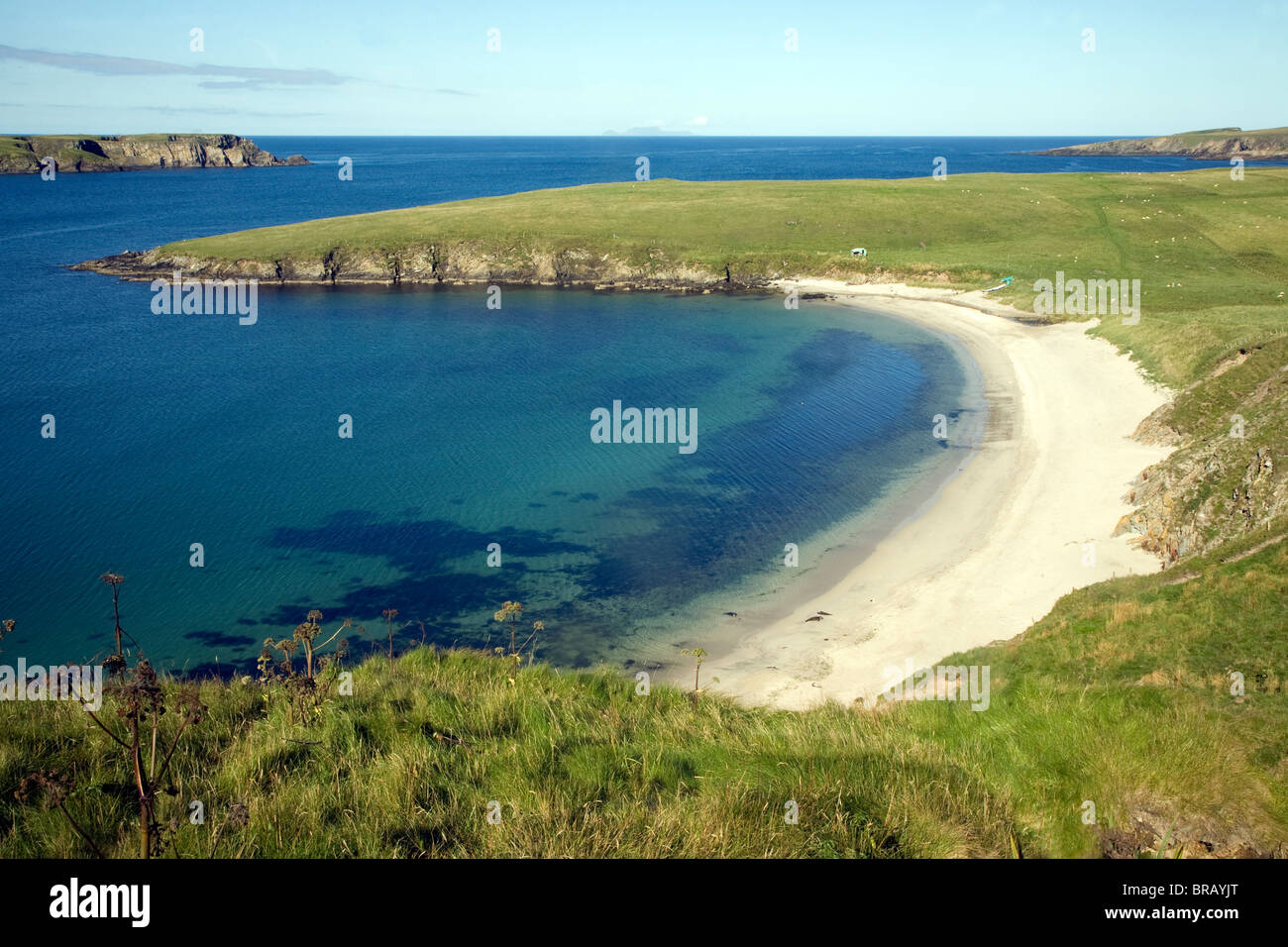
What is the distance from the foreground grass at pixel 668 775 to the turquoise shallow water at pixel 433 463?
13.3 meters

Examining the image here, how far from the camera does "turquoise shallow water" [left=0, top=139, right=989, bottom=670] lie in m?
26.2

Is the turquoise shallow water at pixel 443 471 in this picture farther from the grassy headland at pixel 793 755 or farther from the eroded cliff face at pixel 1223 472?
the grassy headland at pixel 793 755

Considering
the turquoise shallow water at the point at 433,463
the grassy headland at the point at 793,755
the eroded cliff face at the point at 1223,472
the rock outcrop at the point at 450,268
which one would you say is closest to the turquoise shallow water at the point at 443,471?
the turquoise shallow water at the point at 433,463

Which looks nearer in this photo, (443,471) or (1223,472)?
(1223,472)

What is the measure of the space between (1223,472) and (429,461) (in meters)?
32.6

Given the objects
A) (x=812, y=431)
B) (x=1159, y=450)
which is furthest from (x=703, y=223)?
(x=1159, y=450)

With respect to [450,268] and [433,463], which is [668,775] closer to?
[433,463]

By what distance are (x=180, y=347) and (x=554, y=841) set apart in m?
Answer: 65.0

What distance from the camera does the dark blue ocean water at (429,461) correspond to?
26.2m

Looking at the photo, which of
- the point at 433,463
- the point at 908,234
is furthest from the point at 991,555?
the point at 908,234

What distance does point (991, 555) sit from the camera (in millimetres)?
28453

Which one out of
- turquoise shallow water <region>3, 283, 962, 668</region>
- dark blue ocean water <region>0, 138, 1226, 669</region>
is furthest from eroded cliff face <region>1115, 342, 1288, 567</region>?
turquoise shallow water <region>3, 283, 962, 668</region>

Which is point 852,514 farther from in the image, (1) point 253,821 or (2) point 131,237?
(2) point 131,237

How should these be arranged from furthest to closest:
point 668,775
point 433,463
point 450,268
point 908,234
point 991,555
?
point 908,234, point 450,268, point 433,463, point 991,555, point 668,775
